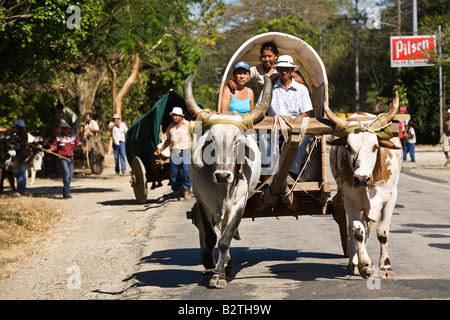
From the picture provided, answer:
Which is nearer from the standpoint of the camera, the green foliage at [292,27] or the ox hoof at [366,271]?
the ox hoof at [366,271]

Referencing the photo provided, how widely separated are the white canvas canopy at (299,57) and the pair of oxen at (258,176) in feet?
4.18

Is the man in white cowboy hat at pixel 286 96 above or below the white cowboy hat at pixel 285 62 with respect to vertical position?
below

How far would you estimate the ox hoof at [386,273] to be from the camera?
761cm

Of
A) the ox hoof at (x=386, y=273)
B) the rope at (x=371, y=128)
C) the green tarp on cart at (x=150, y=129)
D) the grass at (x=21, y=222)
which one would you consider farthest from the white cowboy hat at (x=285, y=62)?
the green tarp on cart at (x=150, y=129)

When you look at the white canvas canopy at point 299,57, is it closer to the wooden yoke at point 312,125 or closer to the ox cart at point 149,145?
the wooden yoke at point 312,125

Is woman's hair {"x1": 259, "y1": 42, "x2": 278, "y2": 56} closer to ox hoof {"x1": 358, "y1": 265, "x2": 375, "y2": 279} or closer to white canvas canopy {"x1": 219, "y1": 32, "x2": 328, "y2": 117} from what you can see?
white canvas canopy {"x1": 219, "y1": 32, "x2": 328, "y2": 117}

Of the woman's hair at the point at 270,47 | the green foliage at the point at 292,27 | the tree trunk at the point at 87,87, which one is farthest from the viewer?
the green foliage at the point at 292,27

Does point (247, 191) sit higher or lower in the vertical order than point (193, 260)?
higher

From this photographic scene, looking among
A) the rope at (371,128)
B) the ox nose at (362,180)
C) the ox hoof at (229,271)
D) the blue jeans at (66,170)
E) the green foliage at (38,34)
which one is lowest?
the ox hoof at (229,271)

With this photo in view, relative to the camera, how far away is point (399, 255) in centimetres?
904


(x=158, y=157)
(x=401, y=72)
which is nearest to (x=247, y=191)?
(x=158, y=157)

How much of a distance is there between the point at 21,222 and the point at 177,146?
362 centimetres

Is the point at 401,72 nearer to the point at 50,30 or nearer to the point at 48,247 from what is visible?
the point at 50,30

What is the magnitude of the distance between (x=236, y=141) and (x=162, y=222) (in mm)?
6008
